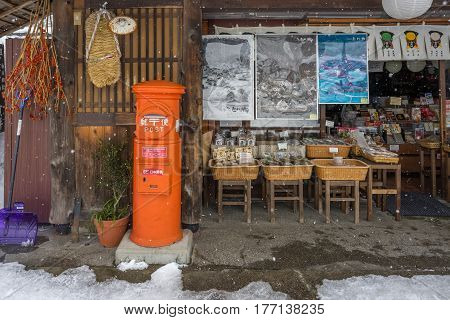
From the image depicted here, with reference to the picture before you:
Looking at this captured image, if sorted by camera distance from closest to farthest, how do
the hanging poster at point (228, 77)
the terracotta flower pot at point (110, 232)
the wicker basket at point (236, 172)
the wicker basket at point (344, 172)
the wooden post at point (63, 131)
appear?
the terracotta flower pot at point (110, 232), the wooden post at point (63, 131), the wicker basket at point (344, 172), the wicker basket at point (236, 172), the hanging poster at point (228, 77)

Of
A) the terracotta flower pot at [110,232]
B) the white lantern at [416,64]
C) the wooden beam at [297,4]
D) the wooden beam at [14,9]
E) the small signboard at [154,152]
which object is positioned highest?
the wooden beam at [14,9]

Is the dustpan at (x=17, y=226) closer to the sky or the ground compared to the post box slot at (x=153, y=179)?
closer to the ground

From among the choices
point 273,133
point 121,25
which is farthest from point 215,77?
point 121,25

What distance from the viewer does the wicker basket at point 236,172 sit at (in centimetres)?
653

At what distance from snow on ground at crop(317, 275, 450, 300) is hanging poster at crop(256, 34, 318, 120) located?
13.9ft

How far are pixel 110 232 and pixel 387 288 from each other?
3.67 meters

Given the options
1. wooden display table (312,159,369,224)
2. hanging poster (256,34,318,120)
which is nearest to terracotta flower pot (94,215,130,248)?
wooden display table (312,159,369,224)

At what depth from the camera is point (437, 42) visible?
8.03 meters

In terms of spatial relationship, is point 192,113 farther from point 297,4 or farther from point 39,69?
point 297,4

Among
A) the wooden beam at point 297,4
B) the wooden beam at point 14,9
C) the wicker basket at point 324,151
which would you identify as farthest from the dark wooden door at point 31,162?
the wicker basket at point 324,151

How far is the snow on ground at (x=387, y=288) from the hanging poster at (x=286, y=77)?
A: 4246 millimetres

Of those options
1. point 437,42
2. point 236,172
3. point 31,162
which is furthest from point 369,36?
point 31,162

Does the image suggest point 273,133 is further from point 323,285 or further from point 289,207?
point 323,285

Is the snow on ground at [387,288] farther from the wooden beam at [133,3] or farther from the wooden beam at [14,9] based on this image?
the wooden beam at [14,9]
